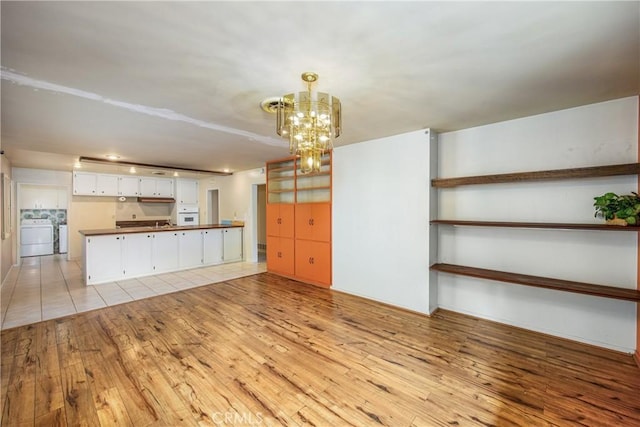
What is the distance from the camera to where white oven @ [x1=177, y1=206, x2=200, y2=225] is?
25.8 feet

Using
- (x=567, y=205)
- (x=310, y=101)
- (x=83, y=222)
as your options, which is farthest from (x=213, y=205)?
(x=567, y=205)

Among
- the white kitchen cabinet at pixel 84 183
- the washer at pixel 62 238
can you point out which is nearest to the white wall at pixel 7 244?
the white kitchen cabinet at pixel 84 183

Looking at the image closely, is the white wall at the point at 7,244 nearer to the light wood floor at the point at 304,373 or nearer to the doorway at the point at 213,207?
the light wood floor at the point at 304,373

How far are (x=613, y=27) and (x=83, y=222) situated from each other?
9764mm

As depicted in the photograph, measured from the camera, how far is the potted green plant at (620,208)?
2150 mm

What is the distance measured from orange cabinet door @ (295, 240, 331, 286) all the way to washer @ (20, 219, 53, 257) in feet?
24.5

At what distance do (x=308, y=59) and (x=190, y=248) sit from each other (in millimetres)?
5259

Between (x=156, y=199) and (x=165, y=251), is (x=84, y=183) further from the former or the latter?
(x=165, y=251)

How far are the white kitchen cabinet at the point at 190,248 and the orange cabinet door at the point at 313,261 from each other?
2482mm

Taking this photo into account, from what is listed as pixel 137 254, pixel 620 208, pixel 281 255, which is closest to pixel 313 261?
pixel 281 255

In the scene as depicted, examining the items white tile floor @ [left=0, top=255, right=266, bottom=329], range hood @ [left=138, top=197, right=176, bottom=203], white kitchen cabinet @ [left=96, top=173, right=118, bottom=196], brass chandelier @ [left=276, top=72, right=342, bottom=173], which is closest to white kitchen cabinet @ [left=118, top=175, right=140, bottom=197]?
white kitchen cabinet @ [left=96, top=173, right=118, bottom=196]

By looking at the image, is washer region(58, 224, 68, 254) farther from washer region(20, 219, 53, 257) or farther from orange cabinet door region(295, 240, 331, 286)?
orange cabinet door region(295, 240, 331, 286)

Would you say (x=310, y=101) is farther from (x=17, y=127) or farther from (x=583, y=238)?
(x=17, y=127)

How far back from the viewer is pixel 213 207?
8109 millimetres
